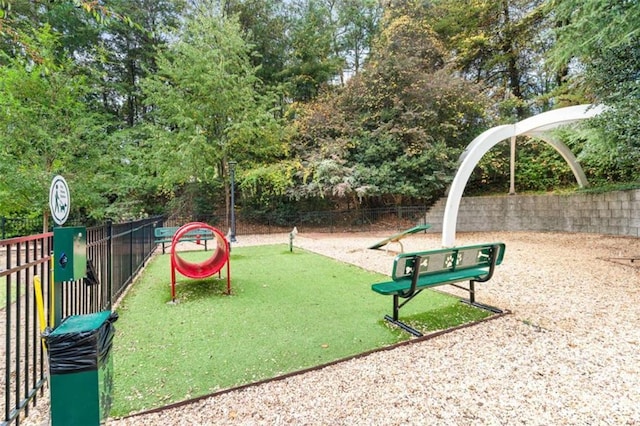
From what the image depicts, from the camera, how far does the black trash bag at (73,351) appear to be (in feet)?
5.29

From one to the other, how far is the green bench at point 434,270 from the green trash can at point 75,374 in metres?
2.64

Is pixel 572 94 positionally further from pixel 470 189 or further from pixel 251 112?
pixel 251 112

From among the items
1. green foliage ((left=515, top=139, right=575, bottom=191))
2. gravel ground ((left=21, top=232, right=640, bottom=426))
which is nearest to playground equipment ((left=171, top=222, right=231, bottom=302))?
gravel ground ((left=21, top=232, right=640, bottom=426))

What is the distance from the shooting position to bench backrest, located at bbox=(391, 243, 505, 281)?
3.57 meters

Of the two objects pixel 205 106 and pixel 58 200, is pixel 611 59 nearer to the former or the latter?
pixel 58 200

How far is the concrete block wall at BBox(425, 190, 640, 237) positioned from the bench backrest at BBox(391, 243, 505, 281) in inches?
375

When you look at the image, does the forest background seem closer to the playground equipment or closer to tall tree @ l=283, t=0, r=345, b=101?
tall tree @ l=283, t=0, r=345, b=101

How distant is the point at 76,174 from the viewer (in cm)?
994

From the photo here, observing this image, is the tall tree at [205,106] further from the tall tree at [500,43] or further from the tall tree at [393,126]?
the tall tree at [500,43]

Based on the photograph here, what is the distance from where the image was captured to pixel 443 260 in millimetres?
3996

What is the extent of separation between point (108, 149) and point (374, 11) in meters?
19.2

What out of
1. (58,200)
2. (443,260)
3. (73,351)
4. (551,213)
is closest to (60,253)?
(58,200)

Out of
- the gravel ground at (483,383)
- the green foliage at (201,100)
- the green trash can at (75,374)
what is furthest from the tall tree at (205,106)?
the green trash can at (75,374)

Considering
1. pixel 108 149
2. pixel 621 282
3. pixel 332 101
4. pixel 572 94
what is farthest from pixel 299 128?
pixel 621 282
